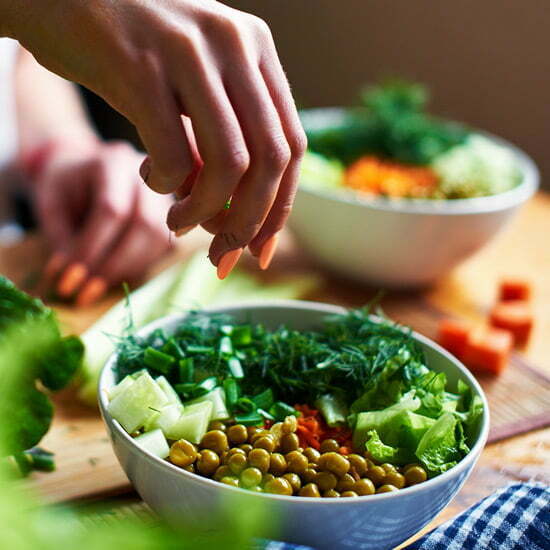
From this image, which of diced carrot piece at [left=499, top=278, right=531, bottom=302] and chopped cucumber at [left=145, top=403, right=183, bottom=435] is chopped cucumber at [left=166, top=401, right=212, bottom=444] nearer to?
chopped cucumber at [left=145, top=403, right=183, bottom=435]

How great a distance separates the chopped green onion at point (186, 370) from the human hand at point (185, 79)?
0.25 m

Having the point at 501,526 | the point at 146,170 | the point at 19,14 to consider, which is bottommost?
the point at 501,526

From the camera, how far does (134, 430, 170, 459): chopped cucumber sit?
0.81m

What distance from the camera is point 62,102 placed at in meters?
2.21

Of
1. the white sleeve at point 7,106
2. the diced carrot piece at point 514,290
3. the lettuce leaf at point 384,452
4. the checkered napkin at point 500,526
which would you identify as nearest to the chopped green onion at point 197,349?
the lettuce leaf at point 384,452

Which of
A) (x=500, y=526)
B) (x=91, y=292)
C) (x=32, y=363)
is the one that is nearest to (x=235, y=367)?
(x=32, y=363)

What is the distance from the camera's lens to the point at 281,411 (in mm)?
923

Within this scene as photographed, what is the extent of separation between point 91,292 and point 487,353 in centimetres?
74

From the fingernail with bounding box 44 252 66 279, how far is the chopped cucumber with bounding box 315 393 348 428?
789 millimetres

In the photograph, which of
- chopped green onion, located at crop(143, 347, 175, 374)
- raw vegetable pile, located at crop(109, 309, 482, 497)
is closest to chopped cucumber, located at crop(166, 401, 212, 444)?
raw vegetable pile, located at crop(109, 309, 482, 497)

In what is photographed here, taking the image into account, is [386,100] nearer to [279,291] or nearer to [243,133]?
[279,291]

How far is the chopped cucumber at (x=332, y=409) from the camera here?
92 centimetres

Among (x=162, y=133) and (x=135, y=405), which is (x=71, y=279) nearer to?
(x=135, y=405)

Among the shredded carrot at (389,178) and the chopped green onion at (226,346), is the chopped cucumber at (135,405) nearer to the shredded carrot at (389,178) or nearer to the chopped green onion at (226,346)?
the chopped green onion at (226,346)
